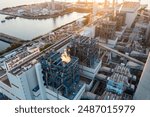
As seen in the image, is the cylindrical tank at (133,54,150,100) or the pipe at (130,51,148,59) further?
the pipe at (130,51,148,59)

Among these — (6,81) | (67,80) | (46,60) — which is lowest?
(6,81)

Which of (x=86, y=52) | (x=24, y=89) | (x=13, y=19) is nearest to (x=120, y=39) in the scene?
(x=86, y=52)

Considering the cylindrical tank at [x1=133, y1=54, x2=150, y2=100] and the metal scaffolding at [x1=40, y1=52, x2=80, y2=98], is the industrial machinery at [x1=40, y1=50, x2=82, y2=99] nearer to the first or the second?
the metal scaffolding at [x1=40, y1=52, x2=80, y2=98]

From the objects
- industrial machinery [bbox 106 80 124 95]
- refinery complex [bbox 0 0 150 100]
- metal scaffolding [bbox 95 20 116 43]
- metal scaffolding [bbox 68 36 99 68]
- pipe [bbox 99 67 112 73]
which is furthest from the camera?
metal scaffolding [bbox 95 20 116 43]

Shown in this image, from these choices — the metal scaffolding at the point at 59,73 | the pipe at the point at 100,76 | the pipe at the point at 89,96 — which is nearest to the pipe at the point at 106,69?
the pipe at the point at 100,76

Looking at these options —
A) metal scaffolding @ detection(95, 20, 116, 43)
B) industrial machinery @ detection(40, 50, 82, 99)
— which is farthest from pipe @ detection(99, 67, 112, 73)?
metal scaffolding @ detection(95, 20, 116, 43)

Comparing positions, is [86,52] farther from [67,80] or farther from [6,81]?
[6,81]

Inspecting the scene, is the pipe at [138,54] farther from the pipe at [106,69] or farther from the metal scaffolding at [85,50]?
the metal scaffolding at [85,50]

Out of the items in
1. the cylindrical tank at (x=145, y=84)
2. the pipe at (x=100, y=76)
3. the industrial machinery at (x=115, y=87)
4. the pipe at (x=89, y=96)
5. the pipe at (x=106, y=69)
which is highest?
the cylindrical tank at (x=145, y=84)
